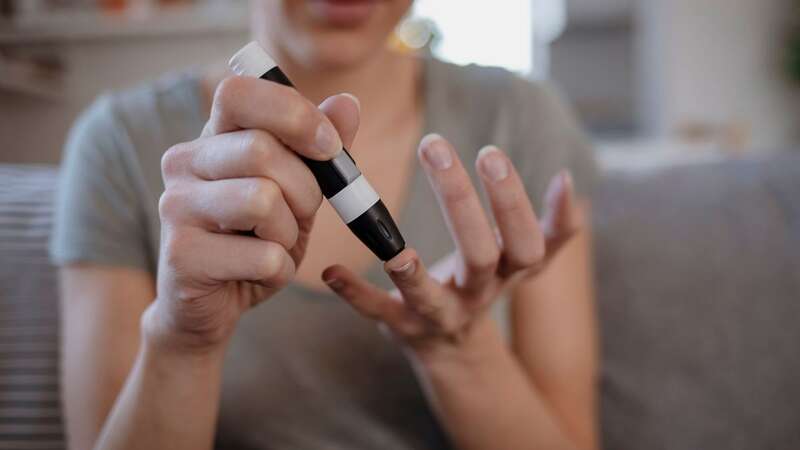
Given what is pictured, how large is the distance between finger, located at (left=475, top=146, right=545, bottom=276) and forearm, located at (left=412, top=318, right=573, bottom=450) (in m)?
0.09

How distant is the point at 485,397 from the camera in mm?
510

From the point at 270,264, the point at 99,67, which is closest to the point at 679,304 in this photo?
the point at 270,264

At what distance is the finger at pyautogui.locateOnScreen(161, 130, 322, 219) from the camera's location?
0.29 metres

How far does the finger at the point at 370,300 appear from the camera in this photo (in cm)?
39

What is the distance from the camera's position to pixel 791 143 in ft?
10.7

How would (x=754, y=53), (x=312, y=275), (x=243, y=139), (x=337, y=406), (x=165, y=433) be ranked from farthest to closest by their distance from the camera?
(x=754, y=53) → (x=337, y=406) → (x=312, y=275) → (x=165, y=433) → (x=243, y=139)

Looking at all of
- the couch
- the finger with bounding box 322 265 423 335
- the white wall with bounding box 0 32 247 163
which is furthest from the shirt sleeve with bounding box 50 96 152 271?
the white wall with bounding box 0 32 247 163

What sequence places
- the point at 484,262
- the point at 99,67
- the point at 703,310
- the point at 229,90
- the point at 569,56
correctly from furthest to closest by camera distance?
the point at 569,56, the point at 99,67, the point at 703,310, the point at 484,262, the point at 229,90

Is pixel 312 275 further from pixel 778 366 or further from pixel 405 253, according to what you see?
pixel 778 366

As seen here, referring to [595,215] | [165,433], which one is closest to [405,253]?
[165,433]

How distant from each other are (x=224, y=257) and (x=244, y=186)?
0.04m

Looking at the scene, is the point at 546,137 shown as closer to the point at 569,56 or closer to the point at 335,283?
the point at 335,283

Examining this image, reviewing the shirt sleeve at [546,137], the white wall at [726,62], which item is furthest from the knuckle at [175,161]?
the white wall at [726,62]

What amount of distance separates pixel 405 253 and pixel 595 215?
20.4 inches
